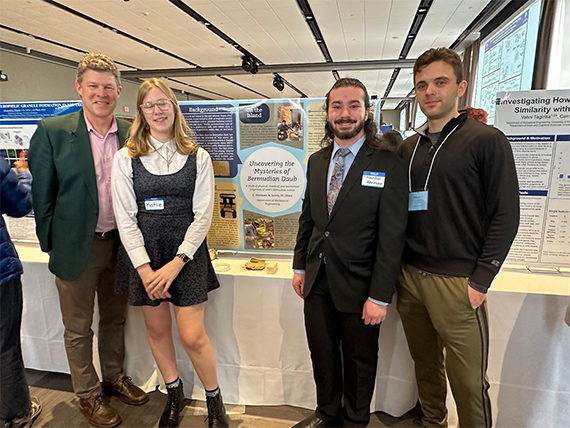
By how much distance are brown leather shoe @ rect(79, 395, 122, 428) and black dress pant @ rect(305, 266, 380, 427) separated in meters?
1.08

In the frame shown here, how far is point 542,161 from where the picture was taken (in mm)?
1584

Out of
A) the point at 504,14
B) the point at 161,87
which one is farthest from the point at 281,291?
the point at 504,14

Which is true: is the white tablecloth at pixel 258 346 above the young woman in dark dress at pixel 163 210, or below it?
below

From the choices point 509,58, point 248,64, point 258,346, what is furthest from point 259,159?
point 248,64

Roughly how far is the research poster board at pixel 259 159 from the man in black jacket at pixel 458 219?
24.7 inches

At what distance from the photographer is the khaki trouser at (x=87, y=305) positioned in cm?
167

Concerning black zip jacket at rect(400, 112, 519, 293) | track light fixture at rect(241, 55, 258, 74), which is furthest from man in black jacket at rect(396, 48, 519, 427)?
track light fixture at rect(241, 55, 258, 74)

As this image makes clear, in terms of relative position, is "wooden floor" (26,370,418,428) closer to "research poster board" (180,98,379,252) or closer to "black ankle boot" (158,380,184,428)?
"black ankle boot" (158,380,184,428)

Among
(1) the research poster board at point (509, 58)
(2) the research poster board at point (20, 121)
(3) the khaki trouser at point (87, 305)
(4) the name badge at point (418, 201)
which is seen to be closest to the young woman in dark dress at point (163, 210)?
(3) the khaki trouser at point (87, 305)

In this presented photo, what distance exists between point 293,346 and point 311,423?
0.37 m

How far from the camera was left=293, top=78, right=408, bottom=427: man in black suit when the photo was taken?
1.31 meters

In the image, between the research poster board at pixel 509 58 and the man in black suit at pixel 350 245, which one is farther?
the research poster board at pixel 509 58

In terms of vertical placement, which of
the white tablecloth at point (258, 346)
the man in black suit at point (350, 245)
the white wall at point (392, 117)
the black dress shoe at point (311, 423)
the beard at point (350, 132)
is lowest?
the black dress shoe at point (311, 423)

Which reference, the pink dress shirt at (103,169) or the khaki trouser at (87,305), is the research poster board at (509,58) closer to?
the pink dress shirt at (103,169)
